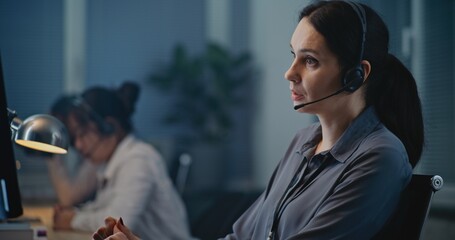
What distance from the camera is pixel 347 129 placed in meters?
1.36

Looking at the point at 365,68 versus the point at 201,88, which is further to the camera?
the point at 201,88

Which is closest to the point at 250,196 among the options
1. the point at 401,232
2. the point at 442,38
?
the point at 401,232

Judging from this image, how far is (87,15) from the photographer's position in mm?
5566

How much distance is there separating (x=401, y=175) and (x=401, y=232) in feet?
0.37

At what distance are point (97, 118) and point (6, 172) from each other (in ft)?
5.59

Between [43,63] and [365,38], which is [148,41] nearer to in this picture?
[43,63]

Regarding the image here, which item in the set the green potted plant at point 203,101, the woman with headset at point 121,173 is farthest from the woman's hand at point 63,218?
the green potted plant at point 203,101

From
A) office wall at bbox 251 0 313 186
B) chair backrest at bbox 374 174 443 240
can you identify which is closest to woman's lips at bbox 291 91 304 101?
chair backrest at bbox 374 174 443 240

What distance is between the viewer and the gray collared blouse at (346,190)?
48.1 inches

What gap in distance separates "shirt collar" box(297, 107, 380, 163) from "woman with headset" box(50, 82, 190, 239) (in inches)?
52.7

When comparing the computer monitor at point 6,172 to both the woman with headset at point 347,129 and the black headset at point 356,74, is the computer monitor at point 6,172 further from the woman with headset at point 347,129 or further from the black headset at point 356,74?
the black headset at point 356,74

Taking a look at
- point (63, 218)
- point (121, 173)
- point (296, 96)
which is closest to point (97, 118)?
point (121, 173)

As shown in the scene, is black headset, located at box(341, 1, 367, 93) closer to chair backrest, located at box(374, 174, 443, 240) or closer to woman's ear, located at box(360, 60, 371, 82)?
woman's ear, located at box(360, 60, 371, 82)

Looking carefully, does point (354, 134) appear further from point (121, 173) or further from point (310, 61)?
point (121, 173)
